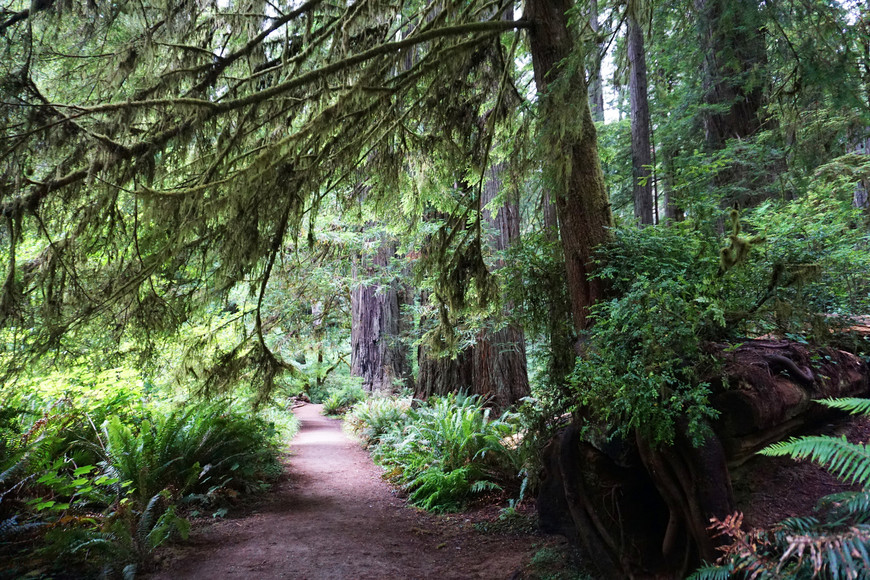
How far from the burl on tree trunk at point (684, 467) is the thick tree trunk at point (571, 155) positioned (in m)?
1.21

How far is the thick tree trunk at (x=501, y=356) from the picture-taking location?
368 inches

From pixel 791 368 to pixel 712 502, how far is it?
1.26 meters

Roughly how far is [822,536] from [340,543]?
4.42m

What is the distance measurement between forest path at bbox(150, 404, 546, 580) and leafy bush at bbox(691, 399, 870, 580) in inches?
95.2

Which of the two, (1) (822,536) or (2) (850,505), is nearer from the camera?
(1) (822,536)

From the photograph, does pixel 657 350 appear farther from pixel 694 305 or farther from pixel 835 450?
pixel 835 450

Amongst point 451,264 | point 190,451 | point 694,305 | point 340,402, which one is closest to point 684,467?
point 694,305

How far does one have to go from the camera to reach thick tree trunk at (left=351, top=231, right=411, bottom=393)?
13.9 metres

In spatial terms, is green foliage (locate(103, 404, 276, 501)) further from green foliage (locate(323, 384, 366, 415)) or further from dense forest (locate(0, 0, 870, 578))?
green foliage (locate(323, 384, 366, 415))

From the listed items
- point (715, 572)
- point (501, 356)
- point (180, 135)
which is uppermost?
point (180, 135)

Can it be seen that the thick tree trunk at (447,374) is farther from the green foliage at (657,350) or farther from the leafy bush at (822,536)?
the leafy bush at (822,536)

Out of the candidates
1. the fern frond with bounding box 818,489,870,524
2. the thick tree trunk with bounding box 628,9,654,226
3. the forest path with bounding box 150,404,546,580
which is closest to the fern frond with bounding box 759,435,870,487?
the fern frond with bounding box 818,489,870,524

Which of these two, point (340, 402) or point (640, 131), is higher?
point (640, 131)

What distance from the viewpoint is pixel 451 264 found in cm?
551
